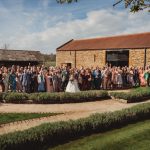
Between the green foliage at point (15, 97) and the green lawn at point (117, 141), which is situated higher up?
the green foliage at point (15, 97)

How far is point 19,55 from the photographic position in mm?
37781

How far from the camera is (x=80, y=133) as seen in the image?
1302 centimetres

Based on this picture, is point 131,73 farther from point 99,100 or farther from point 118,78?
point 99,100

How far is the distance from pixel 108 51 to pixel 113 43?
1.29 metres

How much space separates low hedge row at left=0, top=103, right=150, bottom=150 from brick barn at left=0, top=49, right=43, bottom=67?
22.8 meters

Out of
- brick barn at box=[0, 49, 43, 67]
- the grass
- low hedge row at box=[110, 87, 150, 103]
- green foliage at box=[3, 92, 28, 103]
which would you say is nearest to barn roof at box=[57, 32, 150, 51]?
brick barn at box=[0, 49, 43, 67]

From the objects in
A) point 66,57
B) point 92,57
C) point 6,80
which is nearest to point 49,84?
point 6,80

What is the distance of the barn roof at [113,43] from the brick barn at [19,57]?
274 inches

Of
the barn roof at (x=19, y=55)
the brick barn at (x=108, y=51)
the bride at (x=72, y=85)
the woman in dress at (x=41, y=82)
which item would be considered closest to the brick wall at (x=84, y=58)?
the brick barn at (x=108, y=51)

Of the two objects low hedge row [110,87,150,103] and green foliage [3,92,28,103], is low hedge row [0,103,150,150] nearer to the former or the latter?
low hedge row [110,87,150,103]

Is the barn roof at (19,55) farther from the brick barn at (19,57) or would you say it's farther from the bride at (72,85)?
the bride at (72,85)

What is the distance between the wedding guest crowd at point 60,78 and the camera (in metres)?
22.4

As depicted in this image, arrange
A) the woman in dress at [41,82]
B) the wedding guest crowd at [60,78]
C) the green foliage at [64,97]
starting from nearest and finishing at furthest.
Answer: the green foliage at [64,97] < the wedding guest crowd at [60,78] < the woman in dress at [41,82]

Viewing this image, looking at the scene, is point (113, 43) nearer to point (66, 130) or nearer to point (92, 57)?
point (92, 57)
